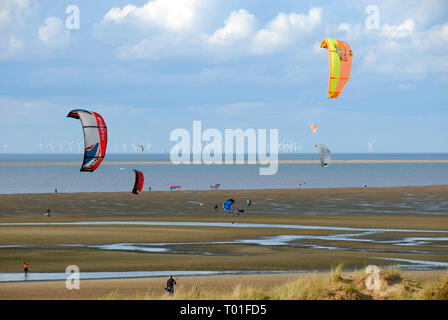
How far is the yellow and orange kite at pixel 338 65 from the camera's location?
3384 centimetres

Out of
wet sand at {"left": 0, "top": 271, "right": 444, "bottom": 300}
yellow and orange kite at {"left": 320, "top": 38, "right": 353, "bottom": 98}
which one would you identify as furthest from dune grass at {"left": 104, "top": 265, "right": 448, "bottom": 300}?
yellow and orange kite at {"left": 320, "top": 38, "right": 353, "bottom": 98}

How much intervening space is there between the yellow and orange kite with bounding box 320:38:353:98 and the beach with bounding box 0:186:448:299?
795 cm

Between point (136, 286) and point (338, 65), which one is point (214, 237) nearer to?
point (338, 65)

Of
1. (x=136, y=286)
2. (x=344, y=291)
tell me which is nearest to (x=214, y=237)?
(x=136, y=286)

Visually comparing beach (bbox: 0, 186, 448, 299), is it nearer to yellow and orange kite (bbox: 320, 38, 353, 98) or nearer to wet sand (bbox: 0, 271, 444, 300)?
wet sand (bbox: 0, 271, 444, 300)

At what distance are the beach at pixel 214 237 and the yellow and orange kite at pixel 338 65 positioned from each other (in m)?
7.95

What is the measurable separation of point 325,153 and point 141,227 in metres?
20.2

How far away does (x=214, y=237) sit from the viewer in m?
40.6

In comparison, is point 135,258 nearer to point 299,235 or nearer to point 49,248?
point 49,248

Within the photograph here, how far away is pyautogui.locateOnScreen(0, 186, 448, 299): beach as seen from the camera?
29.7m

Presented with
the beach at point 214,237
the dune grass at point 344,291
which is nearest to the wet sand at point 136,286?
the beach at point 214,237

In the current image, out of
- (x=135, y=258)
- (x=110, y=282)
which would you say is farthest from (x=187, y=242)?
(x=110, y=282)

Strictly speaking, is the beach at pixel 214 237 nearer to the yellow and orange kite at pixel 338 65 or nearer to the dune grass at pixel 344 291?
the dune grass at pixel 344 291

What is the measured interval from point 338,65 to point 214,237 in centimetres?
1267
